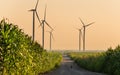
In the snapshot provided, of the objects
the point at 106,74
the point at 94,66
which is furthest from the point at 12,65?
the point at 94,66

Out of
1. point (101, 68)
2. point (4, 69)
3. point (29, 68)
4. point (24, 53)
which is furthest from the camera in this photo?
point (101, 68)

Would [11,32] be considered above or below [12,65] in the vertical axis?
above

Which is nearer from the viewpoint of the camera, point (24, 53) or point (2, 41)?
point (2, 41)


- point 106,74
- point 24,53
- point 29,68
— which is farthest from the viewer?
point 106,74

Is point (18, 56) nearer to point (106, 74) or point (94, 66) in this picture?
point (106, 74)

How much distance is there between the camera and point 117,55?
6869 centimetres

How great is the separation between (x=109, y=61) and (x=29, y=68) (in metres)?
28.6

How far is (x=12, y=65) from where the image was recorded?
36.4m

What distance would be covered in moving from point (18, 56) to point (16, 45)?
85 centimetres

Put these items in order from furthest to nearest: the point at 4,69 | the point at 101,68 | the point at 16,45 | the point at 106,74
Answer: the point at 101,68 < the point at 106,74 < the point at 16,45 < the point at 4,69

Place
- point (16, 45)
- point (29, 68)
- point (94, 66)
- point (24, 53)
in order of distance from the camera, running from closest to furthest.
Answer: point (16, 45) < point (24, 53) < point (29, 68) < point (94, 66)

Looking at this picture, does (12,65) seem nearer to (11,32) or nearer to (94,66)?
(11,32)

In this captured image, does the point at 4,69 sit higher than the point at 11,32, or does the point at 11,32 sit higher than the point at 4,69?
the point at 11,32

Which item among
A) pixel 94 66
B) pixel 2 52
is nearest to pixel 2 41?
pixel 2 52
